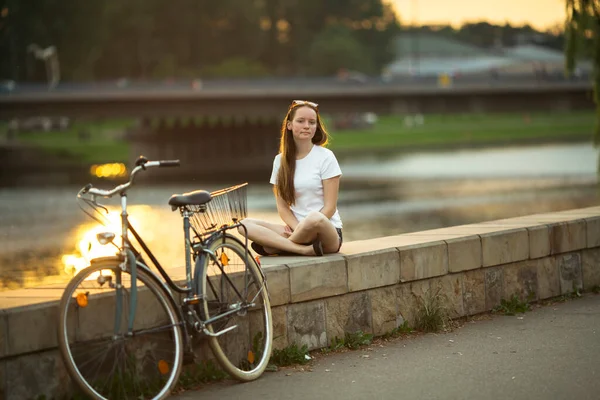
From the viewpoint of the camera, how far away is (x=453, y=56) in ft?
495

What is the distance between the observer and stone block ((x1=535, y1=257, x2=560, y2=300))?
27.7ft

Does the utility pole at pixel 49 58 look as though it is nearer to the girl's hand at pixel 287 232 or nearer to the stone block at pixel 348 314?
the girl's hand at pixel 287 232

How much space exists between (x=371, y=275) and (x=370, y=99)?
4644 cm

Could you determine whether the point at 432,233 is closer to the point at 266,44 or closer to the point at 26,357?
the point at 26,357

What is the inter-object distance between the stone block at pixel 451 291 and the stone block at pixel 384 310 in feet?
1.20

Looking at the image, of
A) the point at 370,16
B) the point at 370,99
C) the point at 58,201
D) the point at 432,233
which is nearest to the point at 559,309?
the point at 432,233

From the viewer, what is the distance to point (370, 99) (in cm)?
5334

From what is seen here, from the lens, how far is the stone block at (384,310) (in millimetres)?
7289

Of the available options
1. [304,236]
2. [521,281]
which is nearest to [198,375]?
[304,236]

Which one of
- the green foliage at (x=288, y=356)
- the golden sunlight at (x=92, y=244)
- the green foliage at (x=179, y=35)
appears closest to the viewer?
the green foliage at (x=288, y=356)

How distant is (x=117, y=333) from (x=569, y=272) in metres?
4.26

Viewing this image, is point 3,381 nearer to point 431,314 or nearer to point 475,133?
point 431,314

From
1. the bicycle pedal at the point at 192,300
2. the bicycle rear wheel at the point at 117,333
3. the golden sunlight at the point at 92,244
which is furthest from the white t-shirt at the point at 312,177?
the golden sunlight at the point at 92,244

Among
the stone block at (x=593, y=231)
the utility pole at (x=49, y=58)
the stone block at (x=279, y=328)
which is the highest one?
the utility pole at (x=49, y=58)
